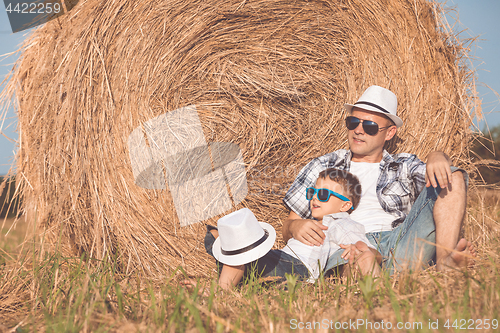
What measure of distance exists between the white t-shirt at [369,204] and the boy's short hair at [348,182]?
0.03 metres

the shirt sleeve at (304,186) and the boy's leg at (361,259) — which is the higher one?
the shirt sleeve at (304,186)

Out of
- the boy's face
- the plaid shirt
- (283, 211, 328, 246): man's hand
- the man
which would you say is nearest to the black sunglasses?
the man

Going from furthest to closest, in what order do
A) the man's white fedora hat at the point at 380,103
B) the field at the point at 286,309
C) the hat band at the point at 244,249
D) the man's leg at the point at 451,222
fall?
the man's white fedora hat at the point at 380,103 < the hat band at the point at 244,249 < the man's leg at the point at 451,222 < the field at the point at 286,309

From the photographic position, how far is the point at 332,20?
97.2 inches

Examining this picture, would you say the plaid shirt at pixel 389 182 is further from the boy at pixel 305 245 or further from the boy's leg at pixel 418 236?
the boy's leg at pixel 418 236

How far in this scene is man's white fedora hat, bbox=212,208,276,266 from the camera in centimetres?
163

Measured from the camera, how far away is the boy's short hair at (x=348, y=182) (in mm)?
1993

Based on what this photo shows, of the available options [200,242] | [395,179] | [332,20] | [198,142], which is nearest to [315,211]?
[395,179]

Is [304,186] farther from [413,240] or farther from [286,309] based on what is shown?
[286,309]

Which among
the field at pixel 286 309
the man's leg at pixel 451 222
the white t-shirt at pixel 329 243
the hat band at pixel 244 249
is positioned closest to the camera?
the field at pixel 286 309

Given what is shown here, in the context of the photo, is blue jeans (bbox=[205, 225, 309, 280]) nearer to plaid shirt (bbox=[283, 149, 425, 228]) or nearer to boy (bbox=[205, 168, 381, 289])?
boy (bbox=[205, 168, 381, 289])

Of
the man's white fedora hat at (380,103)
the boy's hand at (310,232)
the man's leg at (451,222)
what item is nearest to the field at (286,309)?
the man's leg at (451,222)

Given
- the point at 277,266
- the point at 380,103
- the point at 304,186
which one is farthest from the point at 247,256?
the point at 380,103

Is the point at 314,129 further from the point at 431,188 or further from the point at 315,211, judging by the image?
the point at 431,188
